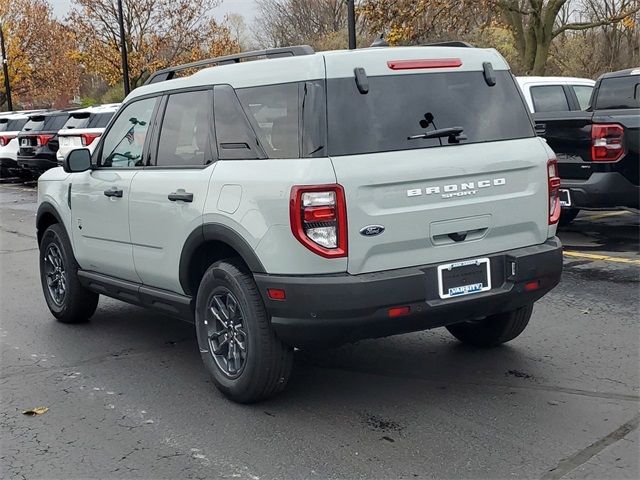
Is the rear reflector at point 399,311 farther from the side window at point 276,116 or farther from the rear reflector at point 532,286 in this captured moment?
the side window at point 276,116

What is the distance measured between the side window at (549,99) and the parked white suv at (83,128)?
11052 mm

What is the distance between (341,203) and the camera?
398 cm

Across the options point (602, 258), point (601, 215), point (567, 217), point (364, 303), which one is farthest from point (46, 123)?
point (364, 303)

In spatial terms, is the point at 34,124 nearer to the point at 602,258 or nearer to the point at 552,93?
the point at 552,93

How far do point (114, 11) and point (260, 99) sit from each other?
1397 inches

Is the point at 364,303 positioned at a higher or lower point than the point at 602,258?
higher

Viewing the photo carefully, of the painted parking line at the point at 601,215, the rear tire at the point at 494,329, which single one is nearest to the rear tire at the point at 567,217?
the painted parking line at the point at 601,215

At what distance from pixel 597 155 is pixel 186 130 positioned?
5057 mm

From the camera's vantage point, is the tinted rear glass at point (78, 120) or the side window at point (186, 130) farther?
the tinted rear glass at point (78, 120)

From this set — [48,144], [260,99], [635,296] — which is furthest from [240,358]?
[48,144]

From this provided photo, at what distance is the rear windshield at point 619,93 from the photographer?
9.60m

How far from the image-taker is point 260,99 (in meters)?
4.48

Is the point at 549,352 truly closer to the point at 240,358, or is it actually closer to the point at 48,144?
the point at 240,358

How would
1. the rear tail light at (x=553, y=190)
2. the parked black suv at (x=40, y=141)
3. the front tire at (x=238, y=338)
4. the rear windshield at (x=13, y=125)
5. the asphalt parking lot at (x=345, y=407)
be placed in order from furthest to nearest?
1. the rear windshield at (x=13, y=125)
2. the parked black suv at (x=40, y=141)
3. the rear tail light at (x=553, y=190)
4. the front tire at (x=238, y=338)
5. the asphalt parking lot at (x=345, y=407)
